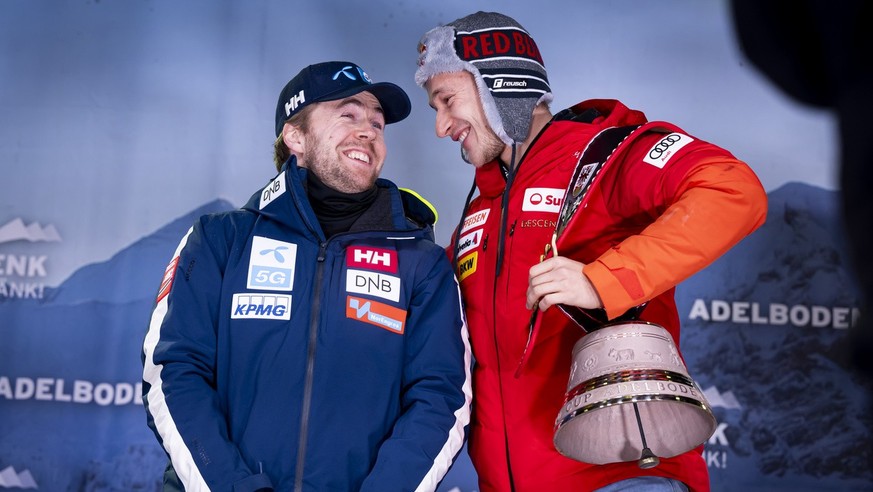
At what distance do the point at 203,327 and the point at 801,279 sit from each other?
2481 mm

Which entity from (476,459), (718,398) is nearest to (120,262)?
(476,459)

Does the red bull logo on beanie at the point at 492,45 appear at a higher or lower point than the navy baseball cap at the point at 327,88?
higher

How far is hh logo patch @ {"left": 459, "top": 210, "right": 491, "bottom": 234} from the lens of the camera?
1.94m

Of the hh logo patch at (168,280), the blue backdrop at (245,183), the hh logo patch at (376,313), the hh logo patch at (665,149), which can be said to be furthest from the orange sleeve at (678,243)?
the blue backdrop at (245,183)

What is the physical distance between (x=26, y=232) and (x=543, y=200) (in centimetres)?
229

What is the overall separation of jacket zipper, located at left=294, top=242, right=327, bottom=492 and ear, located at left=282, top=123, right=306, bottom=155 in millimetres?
447

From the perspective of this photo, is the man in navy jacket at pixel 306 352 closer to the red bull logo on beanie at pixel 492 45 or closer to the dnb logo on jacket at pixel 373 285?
the dnb logo on jacket at pixel 373 285

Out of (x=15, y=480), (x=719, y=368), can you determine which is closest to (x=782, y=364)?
(x=719, y=368)

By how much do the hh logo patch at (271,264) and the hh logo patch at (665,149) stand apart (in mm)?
795

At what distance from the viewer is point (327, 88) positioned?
2.05m

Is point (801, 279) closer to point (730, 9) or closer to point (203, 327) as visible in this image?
point (203, 327)

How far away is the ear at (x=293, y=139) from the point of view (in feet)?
6.93

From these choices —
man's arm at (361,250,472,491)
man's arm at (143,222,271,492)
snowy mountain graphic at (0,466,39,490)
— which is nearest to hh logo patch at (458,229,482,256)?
man's arm at (361,250,472,491)

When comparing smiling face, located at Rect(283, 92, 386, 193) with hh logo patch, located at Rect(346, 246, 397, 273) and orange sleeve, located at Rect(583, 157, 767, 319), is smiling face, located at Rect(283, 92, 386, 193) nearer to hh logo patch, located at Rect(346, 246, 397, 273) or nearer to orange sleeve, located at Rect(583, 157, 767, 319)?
hh logo patch, located at Rect(346, 246, 397, 273)
